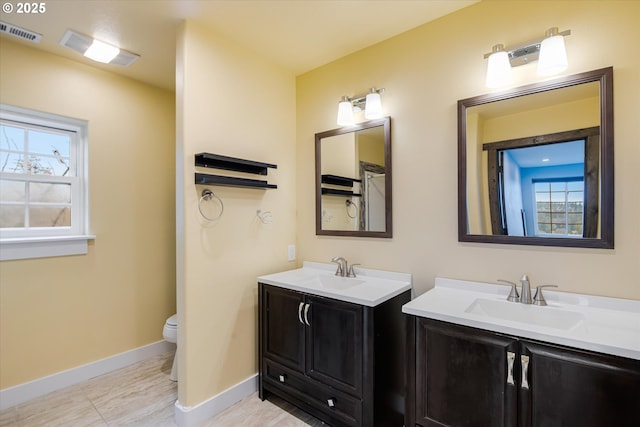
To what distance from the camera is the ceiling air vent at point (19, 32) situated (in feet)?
6.12

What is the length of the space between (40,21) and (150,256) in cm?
182

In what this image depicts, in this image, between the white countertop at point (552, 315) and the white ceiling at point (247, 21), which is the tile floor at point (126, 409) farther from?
the white ceiling at point (247, 21)

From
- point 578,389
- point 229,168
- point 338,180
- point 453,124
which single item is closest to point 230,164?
point 229,168

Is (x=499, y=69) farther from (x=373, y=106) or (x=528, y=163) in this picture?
(x=373, y=106)

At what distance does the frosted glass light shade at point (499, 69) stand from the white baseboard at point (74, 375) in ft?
10.9

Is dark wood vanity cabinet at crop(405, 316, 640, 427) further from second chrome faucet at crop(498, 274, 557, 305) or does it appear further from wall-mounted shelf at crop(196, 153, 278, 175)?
wall-mounted shelf at crop(196, 153, 278, 175)

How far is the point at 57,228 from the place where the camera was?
2332 mm

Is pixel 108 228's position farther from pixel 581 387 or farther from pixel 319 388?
pixel 581 387

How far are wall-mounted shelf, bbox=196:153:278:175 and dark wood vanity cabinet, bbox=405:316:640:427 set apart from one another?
1.45 metres

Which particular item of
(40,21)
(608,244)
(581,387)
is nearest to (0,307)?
(40,21)

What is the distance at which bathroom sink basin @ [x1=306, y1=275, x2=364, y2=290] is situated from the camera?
2.12 metres

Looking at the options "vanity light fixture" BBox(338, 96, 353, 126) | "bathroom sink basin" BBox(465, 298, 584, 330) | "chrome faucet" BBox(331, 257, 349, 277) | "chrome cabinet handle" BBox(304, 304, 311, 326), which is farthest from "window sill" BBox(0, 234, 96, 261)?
"bathroom sink basin" BBox(465, 298, 584, 330)

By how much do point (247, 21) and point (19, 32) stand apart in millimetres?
1446

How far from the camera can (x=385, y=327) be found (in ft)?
5.67
